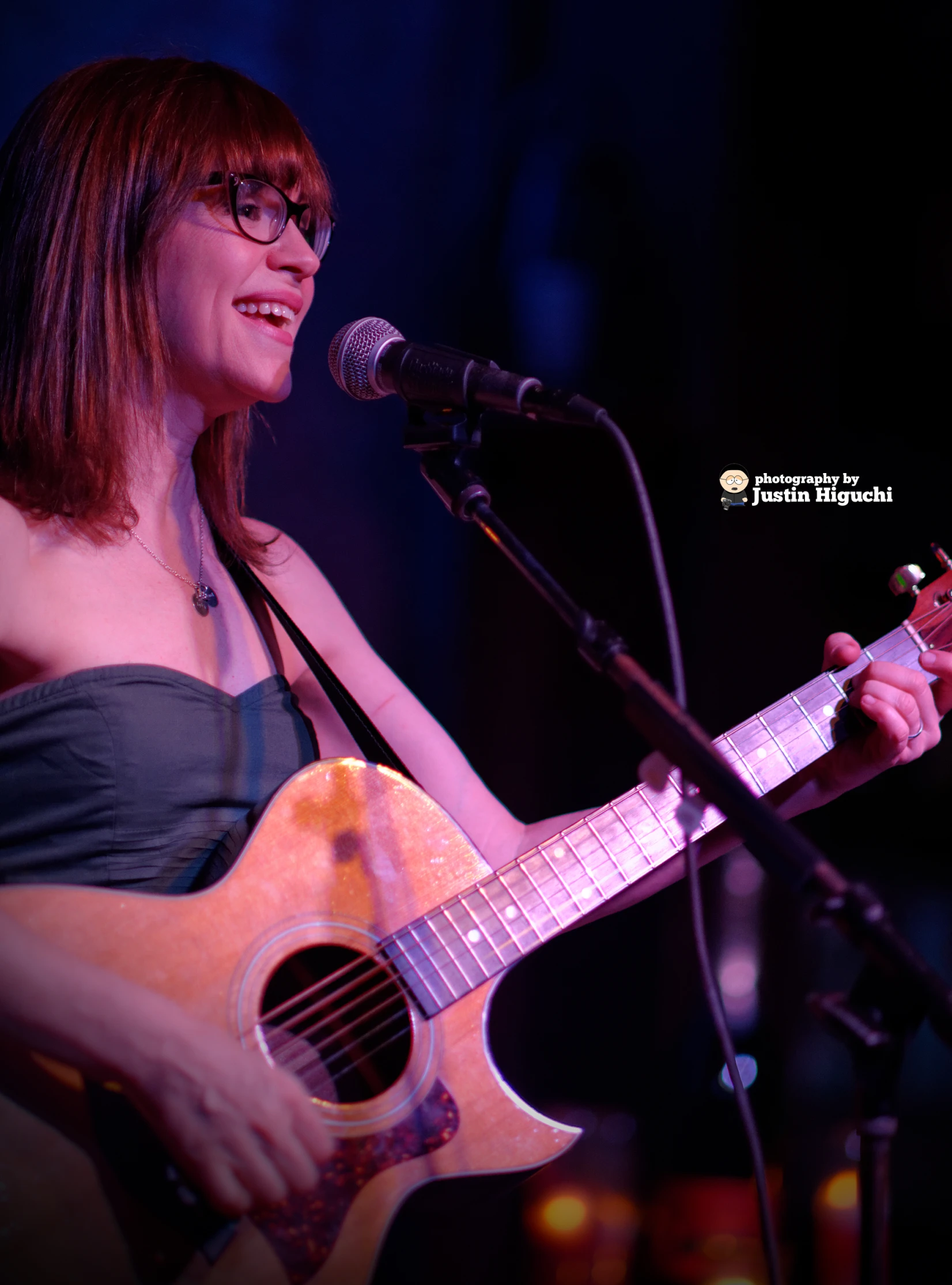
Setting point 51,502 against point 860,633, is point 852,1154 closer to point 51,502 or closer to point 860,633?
point 860,633

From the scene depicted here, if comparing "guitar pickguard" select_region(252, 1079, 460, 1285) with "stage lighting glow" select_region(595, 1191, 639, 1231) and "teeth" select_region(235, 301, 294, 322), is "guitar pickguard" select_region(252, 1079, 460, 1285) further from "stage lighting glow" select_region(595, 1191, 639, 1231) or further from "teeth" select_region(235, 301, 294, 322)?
"stage lighting glow" select_region(595, 1191, 639, 1231)

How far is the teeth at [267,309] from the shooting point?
1636 millimetres

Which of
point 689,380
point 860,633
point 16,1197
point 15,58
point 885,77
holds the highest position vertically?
point 15,58

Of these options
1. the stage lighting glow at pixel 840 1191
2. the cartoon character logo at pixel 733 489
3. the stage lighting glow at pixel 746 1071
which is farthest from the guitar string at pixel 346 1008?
the stage lighting glow at pixel 840 1191

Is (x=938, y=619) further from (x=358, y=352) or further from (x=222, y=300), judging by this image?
(x=222, y=300)

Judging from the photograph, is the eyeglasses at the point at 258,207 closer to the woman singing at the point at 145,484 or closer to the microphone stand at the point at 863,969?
the woman singing at the point at 145,484

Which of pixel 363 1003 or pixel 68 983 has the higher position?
pixel 68 983

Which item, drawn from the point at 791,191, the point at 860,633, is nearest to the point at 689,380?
the point at 791,191

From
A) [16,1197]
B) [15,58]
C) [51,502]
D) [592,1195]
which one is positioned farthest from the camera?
[592,1195]

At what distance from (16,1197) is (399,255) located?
2038 mm

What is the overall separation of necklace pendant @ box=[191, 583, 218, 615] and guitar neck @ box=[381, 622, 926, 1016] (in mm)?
692

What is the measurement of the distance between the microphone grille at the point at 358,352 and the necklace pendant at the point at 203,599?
0.52 m

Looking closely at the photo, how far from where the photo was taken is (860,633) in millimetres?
2555

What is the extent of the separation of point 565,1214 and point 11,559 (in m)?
2.32
